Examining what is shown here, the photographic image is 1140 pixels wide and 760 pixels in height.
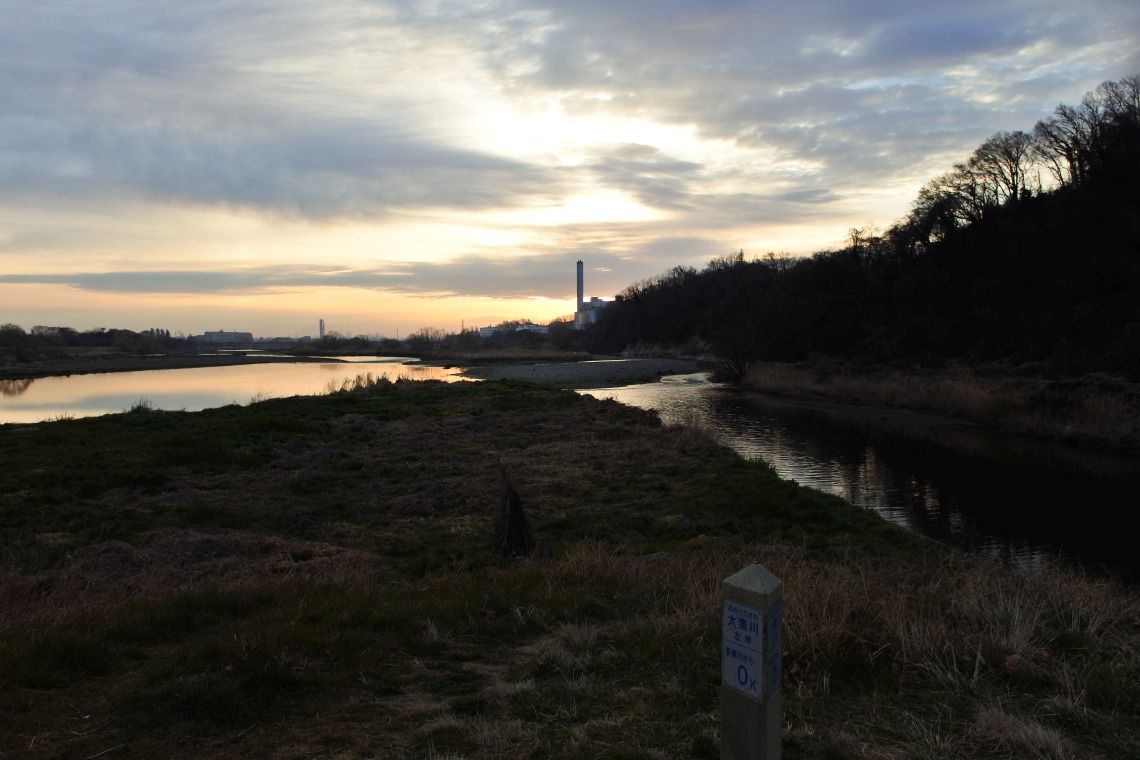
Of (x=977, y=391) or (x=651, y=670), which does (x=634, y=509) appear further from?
(x=977, y=391)

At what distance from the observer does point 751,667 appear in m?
3.07

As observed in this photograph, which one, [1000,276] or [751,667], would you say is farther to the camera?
[1000,276]

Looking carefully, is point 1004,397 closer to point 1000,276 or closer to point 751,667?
point 1000,276

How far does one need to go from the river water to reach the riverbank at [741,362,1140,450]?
4.39 feet

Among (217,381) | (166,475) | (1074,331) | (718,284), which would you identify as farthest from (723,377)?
(718,284)

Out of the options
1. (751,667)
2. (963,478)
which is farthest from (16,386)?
(751,667)

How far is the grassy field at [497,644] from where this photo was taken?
418cm

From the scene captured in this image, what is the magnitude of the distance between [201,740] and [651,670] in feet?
9.56

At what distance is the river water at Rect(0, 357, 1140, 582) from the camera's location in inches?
617

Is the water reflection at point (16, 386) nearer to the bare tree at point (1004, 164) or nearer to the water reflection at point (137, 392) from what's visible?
the water reflection at point (137, 392)

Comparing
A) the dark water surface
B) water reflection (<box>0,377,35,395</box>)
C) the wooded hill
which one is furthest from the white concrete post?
water reflection (<box>0,377,35,395</box>)

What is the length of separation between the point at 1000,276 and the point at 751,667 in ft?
202

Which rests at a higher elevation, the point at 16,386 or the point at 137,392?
the point at 16,386

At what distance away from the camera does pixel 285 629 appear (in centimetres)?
568
